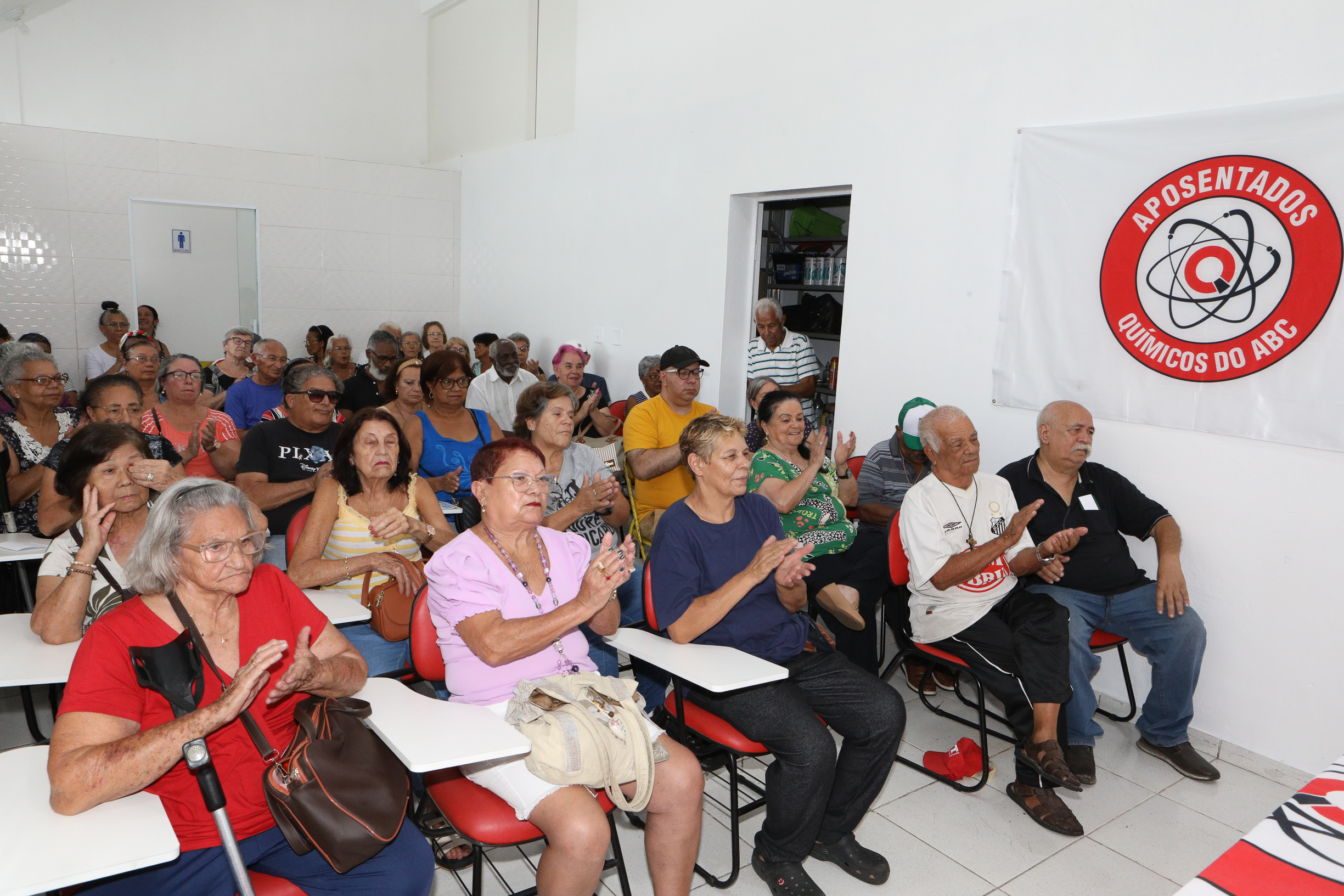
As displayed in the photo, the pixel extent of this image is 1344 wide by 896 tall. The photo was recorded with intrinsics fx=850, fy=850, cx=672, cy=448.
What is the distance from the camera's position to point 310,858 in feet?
5.82

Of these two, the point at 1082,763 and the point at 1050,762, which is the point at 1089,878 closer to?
the point at 1050,762

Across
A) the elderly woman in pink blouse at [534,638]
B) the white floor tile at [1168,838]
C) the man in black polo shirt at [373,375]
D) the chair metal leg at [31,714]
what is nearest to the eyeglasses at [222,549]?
the elderly woman in pink blouse at [534,638]

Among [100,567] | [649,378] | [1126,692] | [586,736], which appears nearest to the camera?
[586,736]

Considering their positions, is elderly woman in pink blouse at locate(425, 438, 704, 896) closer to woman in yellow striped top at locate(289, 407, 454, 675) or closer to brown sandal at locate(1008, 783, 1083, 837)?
woman in yellow striped top at locate(289, 407, 454, 675)

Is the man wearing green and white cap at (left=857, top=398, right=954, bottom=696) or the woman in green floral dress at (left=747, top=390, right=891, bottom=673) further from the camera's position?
the man wearing green and white cap at (left=857, top=398, right=954, bottom=696)

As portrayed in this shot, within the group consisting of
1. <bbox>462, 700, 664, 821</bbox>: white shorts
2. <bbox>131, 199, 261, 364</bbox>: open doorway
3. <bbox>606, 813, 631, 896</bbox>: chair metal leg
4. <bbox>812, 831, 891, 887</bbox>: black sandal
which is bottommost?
<bbox>812, 831, 891, 887</bbox>: black sandal

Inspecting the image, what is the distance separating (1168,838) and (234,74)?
8976 millimetres

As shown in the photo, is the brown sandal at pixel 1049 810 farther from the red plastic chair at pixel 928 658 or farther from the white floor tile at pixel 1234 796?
the white floor tile at pixel 1234 796

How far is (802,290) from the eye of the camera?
6.13 metres

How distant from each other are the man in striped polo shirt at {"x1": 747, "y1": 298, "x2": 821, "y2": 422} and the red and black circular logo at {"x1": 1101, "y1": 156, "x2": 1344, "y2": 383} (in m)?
2.03

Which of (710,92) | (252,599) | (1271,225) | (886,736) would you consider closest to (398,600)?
(252,599)

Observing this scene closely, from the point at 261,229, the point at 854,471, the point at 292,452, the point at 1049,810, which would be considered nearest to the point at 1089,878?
the point at 1049,810

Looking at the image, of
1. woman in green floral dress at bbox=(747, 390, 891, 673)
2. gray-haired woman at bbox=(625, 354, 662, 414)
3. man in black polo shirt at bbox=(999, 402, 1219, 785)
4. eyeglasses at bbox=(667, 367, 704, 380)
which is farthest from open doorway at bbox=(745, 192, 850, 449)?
man in black polo shirt at bbox=(999, 402, 1219, 785)

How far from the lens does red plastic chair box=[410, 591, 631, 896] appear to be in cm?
190
